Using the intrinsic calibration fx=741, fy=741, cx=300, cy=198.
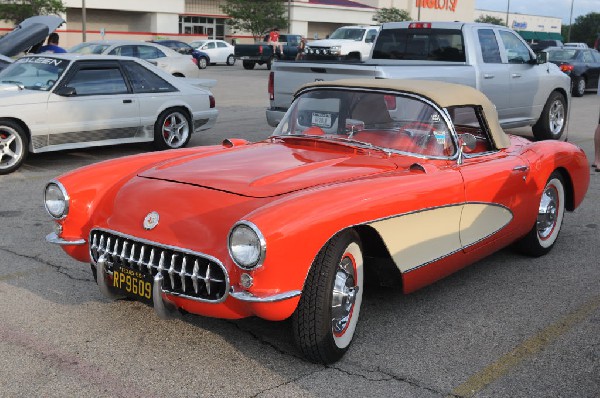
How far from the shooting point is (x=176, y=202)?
4.05m

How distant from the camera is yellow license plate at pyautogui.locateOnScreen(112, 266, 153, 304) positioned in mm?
3871

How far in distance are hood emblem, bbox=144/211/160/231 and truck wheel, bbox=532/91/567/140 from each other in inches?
388

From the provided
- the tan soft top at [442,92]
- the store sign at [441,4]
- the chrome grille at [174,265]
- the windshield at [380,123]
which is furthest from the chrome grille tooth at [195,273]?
the store sign at [441,4]

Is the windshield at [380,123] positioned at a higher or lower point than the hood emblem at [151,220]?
higher

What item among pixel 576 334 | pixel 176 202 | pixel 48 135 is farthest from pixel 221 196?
pixel 48 135

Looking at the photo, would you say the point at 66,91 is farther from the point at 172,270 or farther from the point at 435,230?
the point at 435,230

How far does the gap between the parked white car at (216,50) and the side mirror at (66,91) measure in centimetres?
3008

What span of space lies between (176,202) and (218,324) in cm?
84

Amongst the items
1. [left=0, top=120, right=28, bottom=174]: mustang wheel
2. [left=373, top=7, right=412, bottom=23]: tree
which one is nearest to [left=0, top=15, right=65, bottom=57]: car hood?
[left=0, top=120, right=28, bottom=174]: mustang wheel

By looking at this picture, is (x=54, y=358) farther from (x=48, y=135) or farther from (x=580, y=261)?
(x=48, y=135)

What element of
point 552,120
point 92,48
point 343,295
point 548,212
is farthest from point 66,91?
point 552,120

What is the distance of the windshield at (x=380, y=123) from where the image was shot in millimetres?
4918

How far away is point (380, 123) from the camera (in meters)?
5.01

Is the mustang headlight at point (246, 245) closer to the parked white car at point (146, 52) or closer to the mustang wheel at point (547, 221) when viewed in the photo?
the mustang wheel at point (547, 221)
